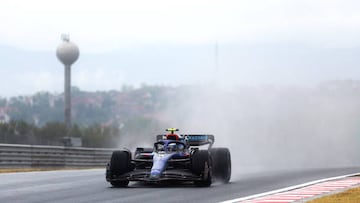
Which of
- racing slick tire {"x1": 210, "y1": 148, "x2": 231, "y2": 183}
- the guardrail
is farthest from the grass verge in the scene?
the guardrail

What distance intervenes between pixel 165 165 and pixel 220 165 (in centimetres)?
211

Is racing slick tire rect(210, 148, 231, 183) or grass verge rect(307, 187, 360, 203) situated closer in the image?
grass verge rect(307, 187, 360, 203)

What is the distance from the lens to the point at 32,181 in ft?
74.1

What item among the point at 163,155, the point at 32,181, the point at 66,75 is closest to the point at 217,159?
the point at 163,155

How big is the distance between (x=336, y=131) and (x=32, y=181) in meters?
22.2

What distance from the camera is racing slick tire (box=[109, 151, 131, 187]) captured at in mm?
20406

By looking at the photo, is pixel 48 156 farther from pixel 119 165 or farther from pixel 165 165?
pixel 165 165

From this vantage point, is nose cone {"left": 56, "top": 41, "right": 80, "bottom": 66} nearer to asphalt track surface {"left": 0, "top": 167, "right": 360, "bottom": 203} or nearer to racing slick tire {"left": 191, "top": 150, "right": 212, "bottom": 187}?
asphalt track surface {"left": 0, "top": 167, "right": 360, "bottom": 203}

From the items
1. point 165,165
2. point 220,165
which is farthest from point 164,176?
point 220,165

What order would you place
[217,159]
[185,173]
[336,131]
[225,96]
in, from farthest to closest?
[225,96]
[336,131]
[217,159]
[185,173]

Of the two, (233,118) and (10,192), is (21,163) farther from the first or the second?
(10,192)

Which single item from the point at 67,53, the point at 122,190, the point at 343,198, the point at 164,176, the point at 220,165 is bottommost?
the point at 343,198

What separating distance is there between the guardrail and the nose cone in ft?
164

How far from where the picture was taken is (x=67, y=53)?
304ft
